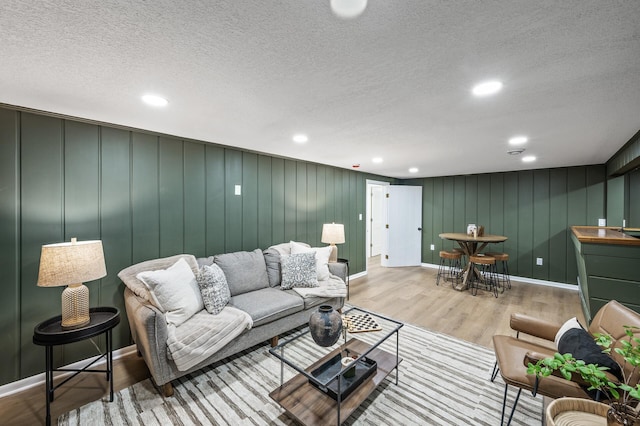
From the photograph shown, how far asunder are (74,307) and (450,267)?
6.07 metres

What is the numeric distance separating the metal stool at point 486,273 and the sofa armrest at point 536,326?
2545mm

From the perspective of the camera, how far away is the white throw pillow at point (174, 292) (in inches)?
84.4

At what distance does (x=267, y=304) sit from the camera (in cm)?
262

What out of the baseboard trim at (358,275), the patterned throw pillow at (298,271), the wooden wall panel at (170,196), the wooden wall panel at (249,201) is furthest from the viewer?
the baseboard trim at (358,275)

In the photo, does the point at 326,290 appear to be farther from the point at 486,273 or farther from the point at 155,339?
the point at 486,273

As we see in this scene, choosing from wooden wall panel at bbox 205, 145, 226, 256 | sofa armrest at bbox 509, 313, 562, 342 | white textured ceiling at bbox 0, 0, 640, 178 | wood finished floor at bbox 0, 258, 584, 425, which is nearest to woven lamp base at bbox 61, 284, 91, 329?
wood finished floor at bbox 0, 258, 584, 425

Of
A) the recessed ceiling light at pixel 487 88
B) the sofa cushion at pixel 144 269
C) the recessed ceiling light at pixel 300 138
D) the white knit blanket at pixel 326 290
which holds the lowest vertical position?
the white knit blanket at pixel 326 290

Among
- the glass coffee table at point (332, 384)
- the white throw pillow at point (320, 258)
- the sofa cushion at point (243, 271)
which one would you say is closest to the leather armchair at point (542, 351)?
the glass coffee table at point (332, 384)

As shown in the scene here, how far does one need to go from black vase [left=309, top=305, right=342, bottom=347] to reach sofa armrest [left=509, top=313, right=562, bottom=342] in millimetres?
1417

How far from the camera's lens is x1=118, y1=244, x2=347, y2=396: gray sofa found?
196 cm

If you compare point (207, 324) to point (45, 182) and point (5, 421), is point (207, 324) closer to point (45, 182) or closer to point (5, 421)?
point (5, 421)

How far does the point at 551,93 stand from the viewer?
5.78 feet

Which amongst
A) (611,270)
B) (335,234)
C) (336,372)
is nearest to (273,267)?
(335,234)

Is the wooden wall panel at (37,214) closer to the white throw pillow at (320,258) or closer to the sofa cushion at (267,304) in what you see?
the sofa cushion at (267,304)
